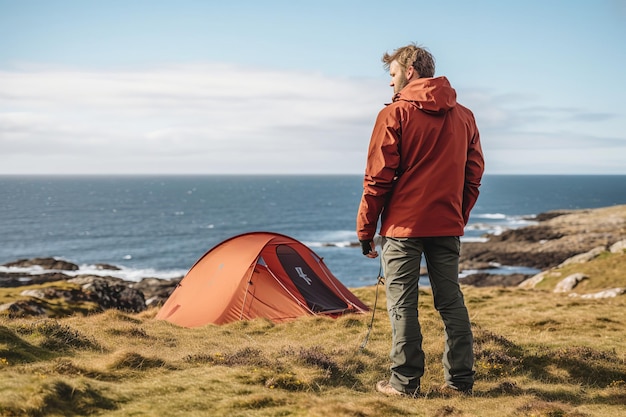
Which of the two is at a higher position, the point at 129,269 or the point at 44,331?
the point at 44,331

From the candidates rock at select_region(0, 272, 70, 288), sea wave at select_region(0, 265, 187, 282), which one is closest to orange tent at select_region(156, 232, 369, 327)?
rock at select_region(0, 272, 70, 288)

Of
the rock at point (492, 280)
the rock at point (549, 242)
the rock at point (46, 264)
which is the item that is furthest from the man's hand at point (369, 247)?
the rock at point (46, 264)

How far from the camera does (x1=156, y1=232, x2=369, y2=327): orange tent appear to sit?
13.4m

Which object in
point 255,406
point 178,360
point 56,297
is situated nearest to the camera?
point 255,406

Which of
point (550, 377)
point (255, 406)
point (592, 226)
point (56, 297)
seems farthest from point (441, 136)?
point (592, 226)

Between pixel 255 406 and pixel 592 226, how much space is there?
70.8 metres

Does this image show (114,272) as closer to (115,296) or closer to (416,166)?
(115,296)

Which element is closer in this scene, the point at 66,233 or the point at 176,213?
the point at 66,233

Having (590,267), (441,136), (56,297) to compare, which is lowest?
(56,297)

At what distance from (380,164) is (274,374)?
2.63 meters

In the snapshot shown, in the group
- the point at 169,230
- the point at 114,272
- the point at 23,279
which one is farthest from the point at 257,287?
the point at 169,230

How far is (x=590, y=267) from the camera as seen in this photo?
986 inches

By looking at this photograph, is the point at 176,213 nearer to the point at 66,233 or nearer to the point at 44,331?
the point at 66,233

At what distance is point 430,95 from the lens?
5762 mm
